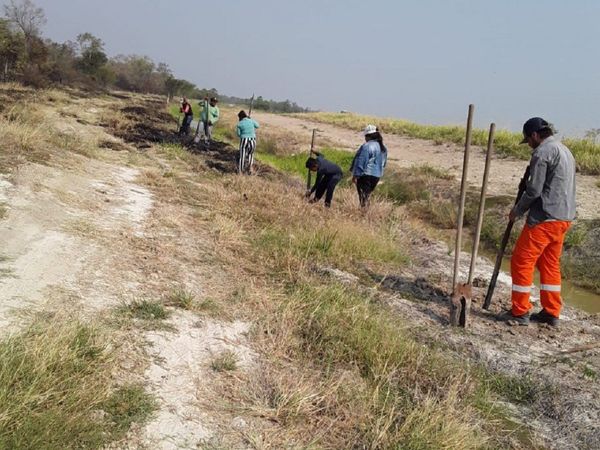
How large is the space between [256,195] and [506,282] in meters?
4.08

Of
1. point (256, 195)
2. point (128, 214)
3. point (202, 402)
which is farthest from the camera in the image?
point (256, 195)

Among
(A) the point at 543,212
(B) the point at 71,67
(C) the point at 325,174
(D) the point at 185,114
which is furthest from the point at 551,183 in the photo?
(B) the point at 71,67

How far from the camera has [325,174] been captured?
8508mm

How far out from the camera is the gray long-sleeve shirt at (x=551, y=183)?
4480 mm

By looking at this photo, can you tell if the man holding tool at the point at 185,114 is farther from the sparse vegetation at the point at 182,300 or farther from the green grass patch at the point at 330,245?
the sparse vegetation at the point at 182,300

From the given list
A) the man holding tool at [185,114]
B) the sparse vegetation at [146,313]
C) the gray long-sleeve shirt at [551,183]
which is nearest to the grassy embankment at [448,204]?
the man holding tool at [185,114]

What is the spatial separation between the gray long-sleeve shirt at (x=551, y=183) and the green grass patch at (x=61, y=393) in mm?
3648

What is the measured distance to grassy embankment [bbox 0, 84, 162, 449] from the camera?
2246mm

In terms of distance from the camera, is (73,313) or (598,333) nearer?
(73,313)

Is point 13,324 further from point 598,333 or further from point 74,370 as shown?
point 598,333

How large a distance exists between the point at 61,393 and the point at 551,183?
4192mm

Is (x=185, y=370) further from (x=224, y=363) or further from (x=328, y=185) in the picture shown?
(x=328, y=185)

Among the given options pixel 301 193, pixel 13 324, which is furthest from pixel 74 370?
pixel 301 193

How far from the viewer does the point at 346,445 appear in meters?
2.78
